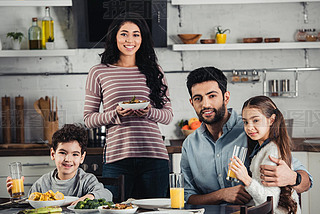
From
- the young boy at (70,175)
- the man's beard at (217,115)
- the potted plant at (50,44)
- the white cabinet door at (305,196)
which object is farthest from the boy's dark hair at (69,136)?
the potted plant at (50,44)

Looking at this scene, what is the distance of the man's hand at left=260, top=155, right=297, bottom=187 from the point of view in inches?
46.4

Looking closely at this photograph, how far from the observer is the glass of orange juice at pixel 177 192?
3.24 ft

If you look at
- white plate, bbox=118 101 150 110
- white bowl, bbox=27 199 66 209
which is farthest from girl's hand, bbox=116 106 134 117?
white bowl, bbox=27 199 66 209

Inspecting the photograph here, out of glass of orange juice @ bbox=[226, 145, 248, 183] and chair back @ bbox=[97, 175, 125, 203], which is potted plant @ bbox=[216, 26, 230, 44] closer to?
glass of orange juice @ bbox=[226, 145, 248, 183]

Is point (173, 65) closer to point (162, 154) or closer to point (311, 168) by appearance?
point (162, 154)

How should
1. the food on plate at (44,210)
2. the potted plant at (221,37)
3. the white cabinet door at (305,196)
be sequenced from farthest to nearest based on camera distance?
the potted plant at (221,37)
the white cabinet door at (305,196)
the food on plate at (44,210)

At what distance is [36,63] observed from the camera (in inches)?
78.8

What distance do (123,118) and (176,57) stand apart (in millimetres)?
657

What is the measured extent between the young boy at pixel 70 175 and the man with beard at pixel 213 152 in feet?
0.76

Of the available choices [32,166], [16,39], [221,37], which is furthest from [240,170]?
[16,39]

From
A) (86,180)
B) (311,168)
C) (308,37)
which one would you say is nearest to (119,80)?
(86,180)

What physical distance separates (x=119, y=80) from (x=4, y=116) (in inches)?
28.5

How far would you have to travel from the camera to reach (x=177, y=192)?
3.28ft

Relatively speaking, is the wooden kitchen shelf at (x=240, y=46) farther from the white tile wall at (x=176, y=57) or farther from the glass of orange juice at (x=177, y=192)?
the glass of orange juice at (x=177, y=192)
